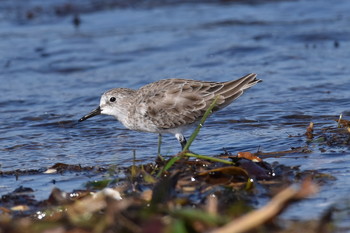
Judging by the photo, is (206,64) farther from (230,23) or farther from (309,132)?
(309,132)

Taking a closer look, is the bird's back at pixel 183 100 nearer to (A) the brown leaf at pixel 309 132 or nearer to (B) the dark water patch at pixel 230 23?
(A) the brown leaf at pixel 309 132

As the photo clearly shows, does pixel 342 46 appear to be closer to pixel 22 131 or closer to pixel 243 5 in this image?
pixel 243 5

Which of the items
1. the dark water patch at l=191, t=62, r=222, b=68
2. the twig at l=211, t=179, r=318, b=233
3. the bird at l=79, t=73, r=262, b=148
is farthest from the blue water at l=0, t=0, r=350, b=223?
the twig at l=211, t=179, r=318, b=233

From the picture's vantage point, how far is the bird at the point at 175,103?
21.3 ft

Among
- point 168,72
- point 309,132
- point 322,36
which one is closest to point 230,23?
point 322,36

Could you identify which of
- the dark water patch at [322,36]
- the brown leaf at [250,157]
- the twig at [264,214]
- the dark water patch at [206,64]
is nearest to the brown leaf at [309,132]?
the brown leaf at [250,157]

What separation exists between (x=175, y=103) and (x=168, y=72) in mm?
3725

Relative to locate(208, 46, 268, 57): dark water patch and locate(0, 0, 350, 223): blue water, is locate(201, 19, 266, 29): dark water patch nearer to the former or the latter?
locate(0, 0, 350, 223): blue water

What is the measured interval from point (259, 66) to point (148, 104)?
400 cm

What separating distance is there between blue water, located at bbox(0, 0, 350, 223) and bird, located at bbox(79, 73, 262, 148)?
0.96 ft

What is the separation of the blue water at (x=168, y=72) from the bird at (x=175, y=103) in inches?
11.5

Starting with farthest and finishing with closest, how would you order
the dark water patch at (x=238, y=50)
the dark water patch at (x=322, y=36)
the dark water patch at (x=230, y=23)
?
the dark water patch at (x=230, y=23), the dark water patch at (x=322, y=36), the dark water patch at (x=238, y=50)

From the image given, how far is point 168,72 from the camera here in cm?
1023

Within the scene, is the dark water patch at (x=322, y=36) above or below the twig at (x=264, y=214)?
below
